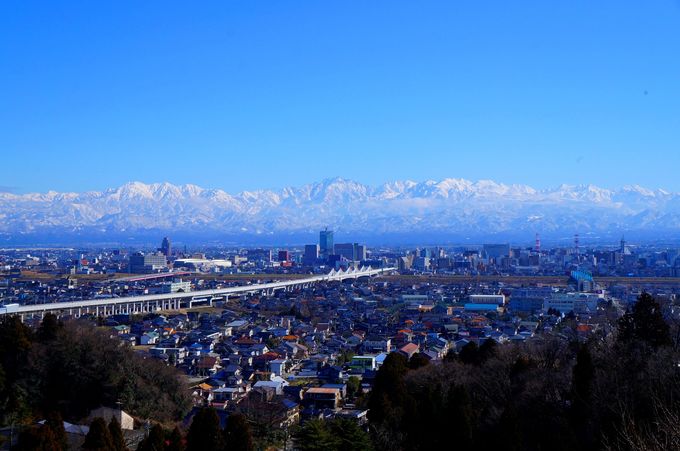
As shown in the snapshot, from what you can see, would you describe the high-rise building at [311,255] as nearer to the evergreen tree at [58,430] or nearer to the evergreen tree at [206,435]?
the evergreen tree at [58,430]

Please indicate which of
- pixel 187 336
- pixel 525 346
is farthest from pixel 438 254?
pixel 525 346

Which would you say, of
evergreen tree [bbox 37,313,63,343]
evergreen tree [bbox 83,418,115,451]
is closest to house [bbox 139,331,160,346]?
evergreen tree [bbox 37,313,63,343]

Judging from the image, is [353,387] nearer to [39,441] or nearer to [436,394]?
[436,394]

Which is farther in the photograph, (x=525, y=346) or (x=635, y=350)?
(x=525, y=346)

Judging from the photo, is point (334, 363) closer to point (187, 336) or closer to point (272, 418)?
point (187, 336)

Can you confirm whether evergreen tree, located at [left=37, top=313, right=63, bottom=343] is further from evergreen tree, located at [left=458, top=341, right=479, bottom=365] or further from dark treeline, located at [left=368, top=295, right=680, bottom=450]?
evergreen tree, located at [left=458, top=341, right=479, bottom=365]

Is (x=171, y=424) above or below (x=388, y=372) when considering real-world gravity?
below
